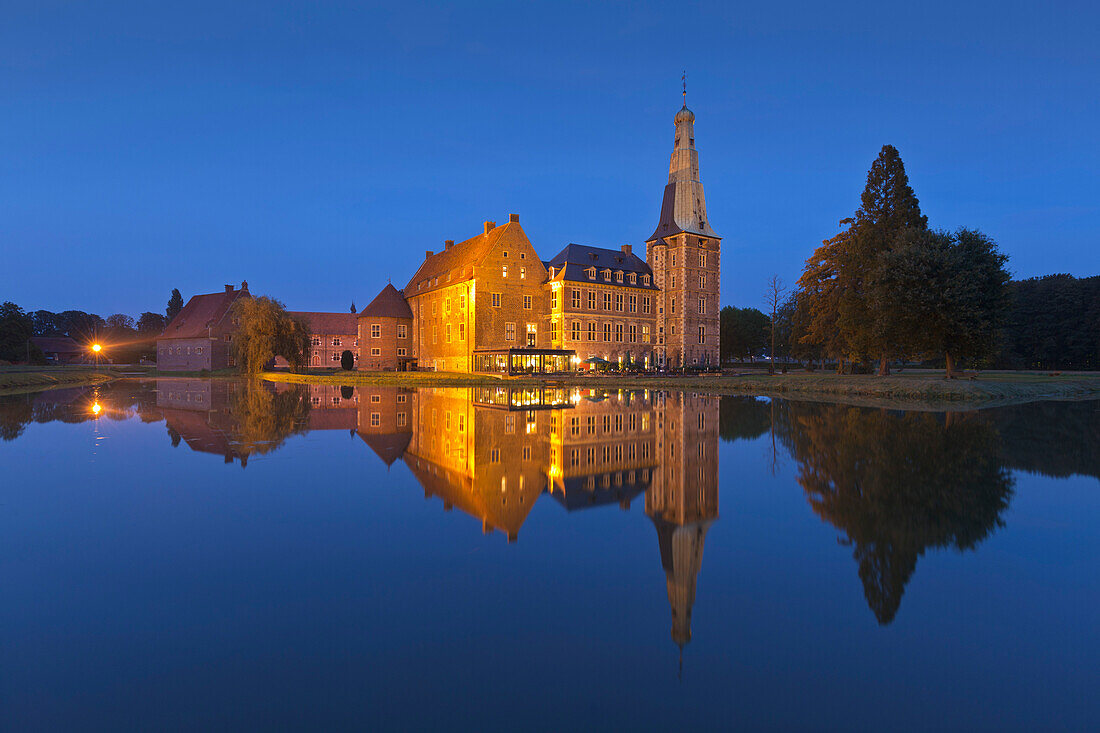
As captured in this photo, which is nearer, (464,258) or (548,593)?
(548,593)

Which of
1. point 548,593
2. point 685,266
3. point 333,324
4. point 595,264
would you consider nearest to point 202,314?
point 333,324

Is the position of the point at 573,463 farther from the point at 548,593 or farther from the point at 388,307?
the point at 388,307

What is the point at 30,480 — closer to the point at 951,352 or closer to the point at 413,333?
the point at 951,352

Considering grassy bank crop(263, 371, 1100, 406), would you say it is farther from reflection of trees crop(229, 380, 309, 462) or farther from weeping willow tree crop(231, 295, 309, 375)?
reflection of trees crop(229, 380, 309, 462)

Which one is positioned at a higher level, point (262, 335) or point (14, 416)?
point (262, 335)

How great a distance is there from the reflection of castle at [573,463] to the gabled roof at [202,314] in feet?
224

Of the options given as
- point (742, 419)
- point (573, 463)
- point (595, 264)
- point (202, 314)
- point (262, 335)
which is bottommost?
point (573, 463)

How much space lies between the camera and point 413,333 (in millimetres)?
79062

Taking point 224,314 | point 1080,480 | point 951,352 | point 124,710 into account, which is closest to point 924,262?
point 951,352

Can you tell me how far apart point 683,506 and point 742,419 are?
1351 centimetres

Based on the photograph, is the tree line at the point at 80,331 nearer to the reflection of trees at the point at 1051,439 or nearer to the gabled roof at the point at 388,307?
the gabled roof at the point at 388,307

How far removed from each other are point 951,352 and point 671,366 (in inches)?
1437

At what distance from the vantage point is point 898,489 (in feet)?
31.2

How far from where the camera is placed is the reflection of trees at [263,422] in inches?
570
